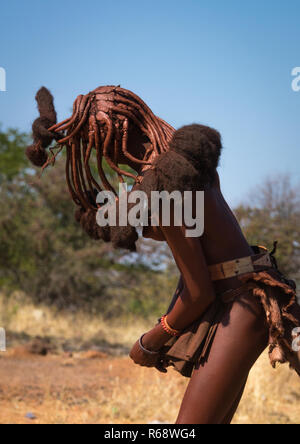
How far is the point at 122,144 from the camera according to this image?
7.90 feet

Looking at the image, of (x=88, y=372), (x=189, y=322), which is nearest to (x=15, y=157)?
(x=88, y=372)

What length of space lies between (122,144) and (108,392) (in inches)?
Result: 166

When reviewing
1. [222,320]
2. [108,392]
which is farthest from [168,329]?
[108,392]

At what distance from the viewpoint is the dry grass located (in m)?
5.11

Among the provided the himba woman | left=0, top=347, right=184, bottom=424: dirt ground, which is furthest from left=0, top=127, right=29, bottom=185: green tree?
the himba woman

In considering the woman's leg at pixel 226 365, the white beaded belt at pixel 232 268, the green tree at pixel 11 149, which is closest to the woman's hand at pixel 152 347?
the woman's leg at pixel 226 365

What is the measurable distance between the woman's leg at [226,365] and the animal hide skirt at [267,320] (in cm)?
4

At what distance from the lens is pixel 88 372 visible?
6.93 metres

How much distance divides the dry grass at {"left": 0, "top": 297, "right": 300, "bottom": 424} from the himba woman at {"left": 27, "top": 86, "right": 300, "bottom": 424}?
2.86 meters

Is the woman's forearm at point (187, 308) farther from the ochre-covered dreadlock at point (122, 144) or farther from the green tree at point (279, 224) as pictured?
the green tree at point (279, 224)

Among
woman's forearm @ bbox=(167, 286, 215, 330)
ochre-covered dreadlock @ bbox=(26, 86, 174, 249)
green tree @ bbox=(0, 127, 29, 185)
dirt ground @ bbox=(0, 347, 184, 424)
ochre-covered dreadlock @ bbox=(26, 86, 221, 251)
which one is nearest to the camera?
ochre-covered dreadlock @ bbox=(26, 86, 221, 251)

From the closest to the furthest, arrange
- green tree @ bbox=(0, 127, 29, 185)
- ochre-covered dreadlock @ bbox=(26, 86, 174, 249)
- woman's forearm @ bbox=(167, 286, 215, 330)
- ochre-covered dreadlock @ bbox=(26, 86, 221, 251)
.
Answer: ochre-covered dreadlock @ bbox=(26, 86, 221, 251) → woman's forearm @ bbox=(167, 286, 215, 330) → ochre-covered dreadlock @ bbox=(26, 86, 174, 249) → green tree @ bbox=(0, 127, 29, 185)

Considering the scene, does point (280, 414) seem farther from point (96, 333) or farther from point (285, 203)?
point (96, 333)

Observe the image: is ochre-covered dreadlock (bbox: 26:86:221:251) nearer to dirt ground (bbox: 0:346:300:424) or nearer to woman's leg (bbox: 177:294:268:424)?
woman's leg (bbox: 177:294:268:424)
